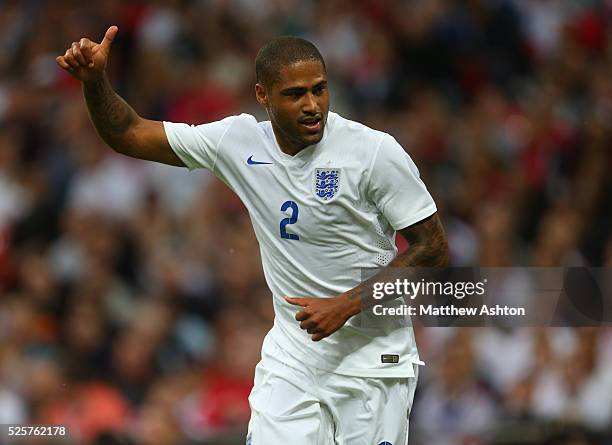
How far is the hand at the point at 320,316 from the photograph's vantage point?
4.63m

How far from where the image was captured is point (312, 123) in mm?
4758

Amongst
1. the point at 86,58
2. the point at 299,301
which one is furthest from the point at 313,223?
the point at 86,58

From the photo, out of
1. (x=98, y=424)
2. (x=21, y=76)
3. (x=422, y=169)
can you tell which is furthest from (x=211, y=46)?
(x=98, y=424)

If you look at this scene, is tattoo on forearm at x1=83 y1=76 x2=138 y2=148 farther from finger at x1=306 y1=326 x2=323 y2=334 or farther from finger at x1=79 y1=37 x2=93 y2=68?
finger at x1=306 y1=326 x2=323 y2=334

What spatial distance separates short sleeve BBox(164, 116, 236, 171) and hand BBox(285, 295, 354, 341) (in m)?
0.73

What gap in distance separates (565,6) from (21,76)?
4585mm

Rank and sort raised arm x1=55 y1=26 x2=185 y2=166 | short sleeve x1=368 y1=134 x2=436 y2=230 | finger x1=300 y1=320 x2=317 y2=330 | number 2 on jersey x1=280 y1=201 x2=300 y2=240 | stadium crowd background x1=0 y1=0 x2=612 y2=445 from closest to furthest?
finger x1=300 y1=320 x2=317 y2=330 < short sleeve x1=368 y1=134 x2=436 y2=230 < number 2 on jersey x1=280 y1=201 x2=300 y2=240 < raised arm x1=55 y1=26 x2=185 y2=166 < stadium crowd background x1=0 y1=0 x2=612 y2=445

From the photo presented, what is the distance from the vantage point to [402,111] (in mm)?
9633

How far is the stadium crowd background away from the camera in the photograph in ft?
24.5

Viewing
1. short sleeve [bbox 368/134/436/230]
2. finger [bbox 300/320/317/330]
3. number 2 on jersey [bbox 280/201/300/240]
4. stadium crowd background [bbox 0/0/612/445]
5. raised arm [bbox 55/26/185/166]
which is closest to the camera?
finger [bbox 300/320/317/330]

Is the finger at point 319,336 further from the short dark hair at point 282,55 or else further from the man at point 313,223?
the short dark hair at point 282,55

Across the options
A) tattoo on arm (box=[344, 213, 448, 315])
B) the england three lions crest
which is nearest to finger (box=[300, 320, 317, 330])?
tattoo on arm (box=[344, 213, 448, 315])

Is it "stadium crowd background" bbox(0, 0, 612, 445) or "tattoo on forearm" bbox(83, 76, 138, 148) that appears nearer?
"tattoo on forearm" bbox(83, 76, 138, 148)

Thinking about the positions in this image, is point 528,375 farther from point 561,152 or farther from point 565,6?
point 565,6
